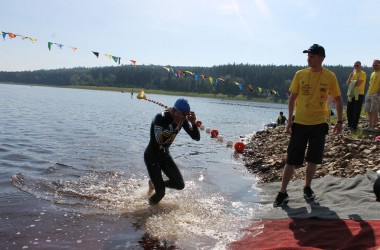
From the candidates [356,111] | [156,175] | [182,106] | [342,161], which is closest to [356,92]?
[356,111]

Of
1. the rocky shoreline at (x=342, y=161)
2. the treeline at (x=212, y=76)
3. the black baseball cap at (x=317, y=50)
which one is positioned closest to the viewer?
the black baseball cap at (x=317, y=50)

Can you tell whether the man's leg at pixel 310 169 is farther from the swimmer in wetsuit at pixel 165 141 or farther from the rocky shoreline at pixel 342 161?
the swimmer in wetsuit at pixel 165 141

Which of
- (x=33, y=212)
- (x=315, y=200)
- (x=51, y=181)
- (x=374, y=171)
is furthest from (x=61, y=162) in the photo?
(x=374, y=171)

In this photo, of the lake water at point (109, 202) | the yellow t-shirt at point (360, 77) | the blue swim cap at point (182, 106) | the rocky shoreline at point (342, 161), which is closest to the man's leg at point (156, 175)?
the lake water at point (109, 202)

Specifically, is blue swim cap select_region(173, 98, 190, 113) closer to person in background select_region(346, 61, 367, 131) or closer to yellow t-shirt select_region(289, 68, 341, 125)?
yellow t-shirt select_region(289, 68, 341, 125)

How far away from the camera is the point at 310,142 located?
20.8 feet

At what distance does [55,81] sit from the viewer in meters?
176

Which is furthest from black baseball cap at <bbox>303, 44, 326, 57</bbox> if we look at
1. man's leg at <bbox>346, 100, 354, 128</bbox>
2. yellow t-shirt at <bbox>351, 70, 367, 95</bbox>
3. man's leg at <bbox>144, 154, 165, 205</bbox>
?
man's leg at <bbox>346, 100, 354, 128</bbox>

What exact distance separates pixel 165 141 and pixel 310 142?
8.51 ft

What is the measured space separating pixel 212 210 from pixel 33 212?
130 inches

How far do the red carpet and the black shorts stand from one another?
106 cm

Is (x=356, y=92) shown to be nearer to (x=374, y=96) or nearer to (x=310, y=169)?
(x=374, y=96)

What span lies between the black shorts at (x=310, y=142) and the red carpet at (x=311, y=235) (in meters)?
1.06

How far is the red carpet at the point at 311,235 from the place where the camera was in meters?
4.57
